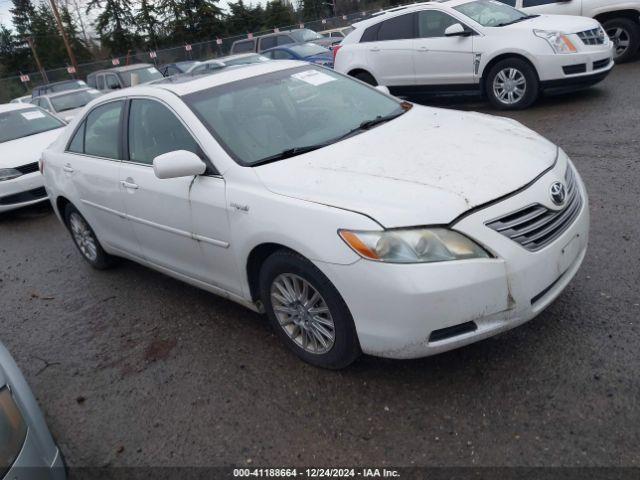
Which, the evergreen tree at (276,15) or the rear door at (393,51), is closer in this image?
the rear door at (393,51)

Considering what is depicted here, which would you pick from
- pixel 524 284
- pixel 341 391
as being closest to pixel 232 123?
pixel 341 391

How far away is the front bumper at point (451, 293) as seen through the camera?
250 centimetres

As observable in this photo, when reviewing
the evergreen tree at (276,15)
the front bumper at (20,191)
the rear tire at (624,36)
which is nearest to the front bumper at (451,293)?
the front bumper at (20,191)

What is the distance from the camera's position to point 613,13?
993 cm

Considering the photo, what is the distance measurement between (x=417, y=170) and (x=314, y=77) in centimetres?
159

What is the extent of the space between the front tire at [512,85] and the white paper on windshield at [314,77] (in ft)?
15.4

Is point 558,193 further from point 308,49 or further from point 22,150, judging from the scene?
point 308,49

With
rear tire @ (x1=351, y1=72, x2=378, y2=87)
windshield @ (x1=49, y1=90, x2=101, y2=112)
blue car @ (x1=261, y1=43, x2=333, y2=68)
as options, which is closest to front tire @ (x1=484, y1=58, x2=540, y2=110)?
rear tire @ (x1=351, y1=72, x2=378, y2=87)

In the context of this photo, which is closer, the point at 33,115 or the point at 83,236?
the point at 83,236

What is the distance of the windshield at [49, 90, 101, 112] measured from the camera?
44.8ft

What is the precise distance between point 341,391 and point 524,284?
1102 mm

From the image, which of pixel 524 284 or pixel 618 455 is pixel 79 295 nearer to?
pixel 524 284

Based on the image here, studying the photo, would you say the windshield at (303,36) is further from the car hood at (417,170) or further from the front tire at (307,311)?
the front tire at (307,311)

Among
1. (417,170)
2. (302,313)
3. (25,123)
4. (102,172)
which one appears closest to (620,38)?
(417,170)
